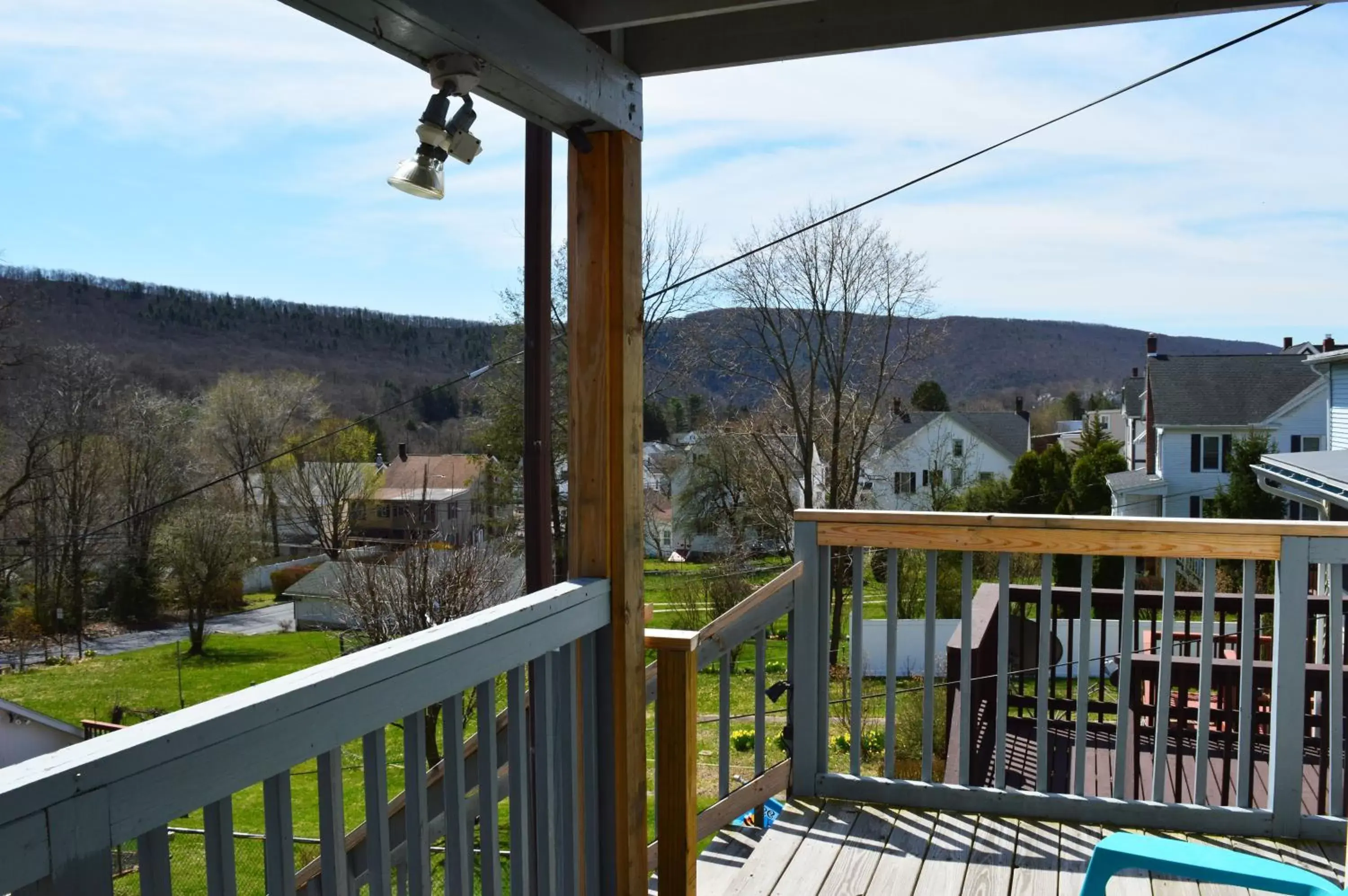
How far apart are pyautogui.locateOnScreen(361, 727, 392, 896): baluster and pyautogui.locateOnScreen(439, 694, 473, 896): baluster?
154 millimetres

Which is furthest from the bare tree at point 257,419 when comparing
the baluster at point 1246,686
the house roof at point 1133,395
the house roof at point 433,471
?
the house roof at point 1133,395

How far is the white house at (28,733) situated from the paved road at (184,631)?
17 centimetres

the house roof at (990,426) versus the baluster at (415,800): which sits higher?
the house roof at (990,426)

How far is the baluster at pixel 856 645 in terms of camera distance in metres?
3.04

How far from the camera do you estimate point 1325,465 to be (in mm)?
8188

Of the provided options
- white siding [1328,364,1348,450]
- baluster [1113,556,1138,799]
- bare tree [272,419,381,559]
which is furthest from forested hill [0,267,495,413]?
white siding [1328,364,1348,450]

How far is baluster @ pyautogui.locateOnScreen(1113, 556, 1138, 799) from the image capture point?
2908 mm

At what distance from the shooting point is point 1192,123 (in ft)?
85.6

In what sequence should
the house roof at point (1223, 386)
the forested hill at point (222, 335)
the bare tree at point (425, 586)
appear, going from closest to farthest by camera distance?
the forested hill at point (222, 335) < the bare tree at point (425, 586) < the house roof at point (1223, 386)

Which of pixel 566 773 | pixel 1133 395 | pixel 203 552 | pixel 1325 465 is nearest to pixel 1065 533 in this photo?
pixel 566 773

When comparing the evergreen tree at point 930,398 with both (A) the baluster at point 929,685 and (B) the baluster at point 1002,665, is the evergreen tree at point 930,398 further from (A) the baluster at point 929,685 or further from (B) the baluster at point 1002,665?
(B) the baluster at point 1002,665

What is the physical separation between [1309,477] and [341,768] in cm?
814

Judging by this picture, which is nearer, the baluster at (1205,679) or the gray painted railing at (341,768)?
the gray painted railing at (341,768)

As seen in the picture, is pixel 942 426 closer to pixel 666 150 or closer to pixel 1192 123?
pixel 666 150
